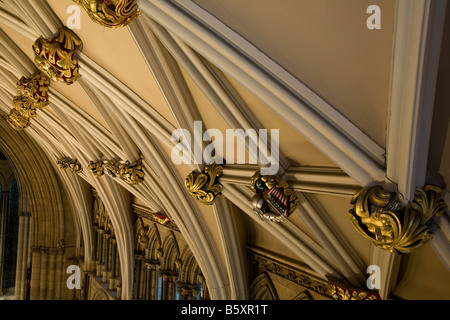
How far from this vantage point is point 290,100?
2361 mm

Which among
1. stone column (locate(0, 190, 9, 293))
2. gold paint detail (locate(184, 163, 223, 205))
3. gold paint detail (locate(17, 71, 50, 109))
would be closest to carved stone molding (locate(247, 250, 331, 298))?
gold paint detail (locate(184, 163, 223, 205))

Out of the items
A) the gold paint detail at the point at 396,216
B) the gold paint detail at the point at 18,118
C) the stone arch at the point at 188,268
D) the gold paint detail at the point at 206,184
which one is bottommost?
the gold paint detail at the point at 396,216

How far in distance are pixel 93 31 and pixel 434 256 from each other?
328 centimetres

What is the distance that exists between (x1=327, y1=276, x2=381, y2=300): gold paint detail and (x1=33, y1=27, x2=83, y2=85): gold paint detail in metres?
3.17

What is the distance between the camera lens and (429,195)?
1.94 metres

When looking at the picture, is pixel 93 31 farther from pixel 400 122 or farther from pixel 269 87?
pixel 400 122

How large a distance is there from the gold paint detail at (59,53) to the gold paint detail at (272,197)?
233 centimetres

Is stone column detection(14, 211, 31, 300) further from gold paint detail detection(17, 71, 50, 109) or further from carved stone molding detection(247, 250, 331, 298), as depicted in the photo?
carved stone molding detection(247, 250, 331, 298)

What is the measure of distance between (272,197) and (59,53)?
2.54 metres

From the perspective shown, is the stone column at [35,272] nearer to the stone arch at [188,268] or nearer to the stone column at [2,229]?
the stone column at [2,229]

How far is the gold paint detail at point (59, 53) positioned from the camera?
3977 millimetres

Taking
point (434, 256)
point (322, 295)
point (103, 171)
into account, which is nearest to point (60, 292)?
point (103, 171)

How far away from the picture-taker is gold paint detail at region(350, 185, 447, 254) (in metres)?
1.88

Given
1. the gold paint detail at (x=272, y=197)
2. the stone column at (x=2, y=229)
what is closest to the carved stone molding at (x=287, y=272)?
the gold paint detail at (x=272, y=197)
